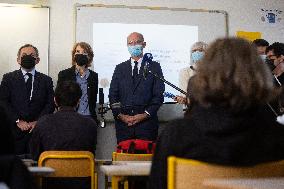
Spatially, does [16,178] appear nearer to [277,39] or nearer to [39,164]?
[39,164]

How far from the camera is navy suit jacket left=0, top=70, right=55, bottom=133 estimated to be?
5453mm

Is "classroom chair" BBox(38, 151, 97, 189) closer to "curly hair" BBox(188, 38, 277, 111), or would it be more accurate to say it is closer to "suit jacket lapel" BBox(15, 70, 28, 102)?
"curly hair" BBox(188, 38, 277, 111)

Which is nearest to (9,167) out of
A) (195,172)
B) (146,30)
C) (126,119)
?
(195,172)

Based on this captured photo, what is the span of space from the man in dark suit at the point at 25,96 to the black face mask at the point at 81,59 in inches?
15.5

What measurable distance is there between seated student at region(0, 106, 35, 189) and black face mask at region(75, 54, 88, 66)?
3.97 m

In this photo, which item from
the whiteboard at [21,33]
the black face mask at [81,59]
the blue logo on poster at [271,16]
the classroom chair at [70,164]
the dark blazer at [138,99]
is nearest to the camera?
the classroom chair at [70,164]

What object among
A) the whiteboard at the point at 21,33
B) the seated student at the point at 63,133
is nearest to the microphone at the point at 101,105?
the whiteboard at the point at 21,33

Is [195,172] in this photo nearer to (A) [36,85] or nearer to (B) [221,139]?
(B) [221,139]

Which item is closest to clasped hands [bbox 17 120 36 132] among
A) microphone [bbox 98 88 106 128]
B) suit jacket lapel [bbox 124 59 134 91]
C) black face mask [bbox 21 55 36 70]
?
black face mask [bbox 21 55 36 70]

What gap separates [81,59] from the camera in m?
5.60

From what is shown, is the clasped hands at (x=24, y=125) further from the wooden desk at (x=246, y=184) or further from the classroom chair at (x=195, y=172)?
the wooden desk at (x=246, y=184)

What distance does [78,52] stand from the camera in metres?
5.75

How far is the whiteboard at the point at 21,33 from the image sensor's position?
20.1 ft

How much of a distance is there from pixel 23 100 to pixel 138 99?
1.24 m
